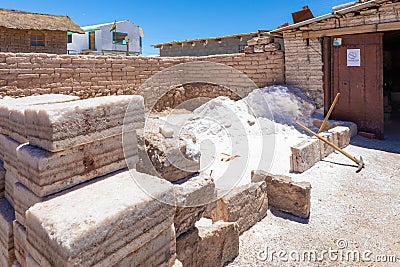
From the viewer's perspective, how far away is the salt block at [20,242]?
1.60 m

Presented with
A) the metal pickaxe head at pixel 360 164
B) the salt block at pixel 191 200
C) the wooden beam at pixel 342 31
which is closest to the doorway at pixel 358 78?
the wooden beam at pixel 342 31

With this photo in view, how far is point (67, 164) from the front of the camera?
1.52m

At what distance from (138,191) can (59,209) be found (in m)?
0.39

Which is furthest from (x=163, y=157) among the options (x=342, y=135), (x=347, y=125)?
(x=347, y=125)

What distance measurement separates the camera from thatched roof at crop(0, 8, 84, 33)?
1496 centimetres

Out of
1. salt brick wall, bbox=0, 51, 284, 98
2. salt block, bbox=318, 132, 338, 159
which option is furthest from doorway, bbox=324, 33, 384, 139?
salt block, bbox=318, 132, 338, 159

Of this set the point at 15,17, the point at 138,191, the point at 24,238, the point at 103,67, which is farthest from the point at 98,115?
the point at 15,17

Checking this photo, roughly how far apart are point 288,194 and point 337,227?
0.71 m

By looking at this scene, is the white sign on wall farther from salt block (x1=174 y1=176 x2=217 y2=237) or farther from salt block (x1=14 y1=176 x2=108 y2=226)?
salt block (x1=14 y1=176 x2=108 y2=226)

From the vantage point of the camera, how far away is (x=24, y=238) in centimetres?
157

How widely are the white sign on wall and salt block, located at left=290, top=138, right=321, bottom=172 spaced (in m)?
3.48

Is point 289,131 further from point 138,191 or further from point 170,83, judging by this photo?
point 138,191

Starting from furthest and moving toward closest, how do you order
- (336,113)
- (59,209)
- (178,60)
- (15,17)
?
(15,17) → (178,60) → (336,113) → (59,209)

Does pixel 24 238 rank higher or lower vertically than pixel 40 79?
lower
